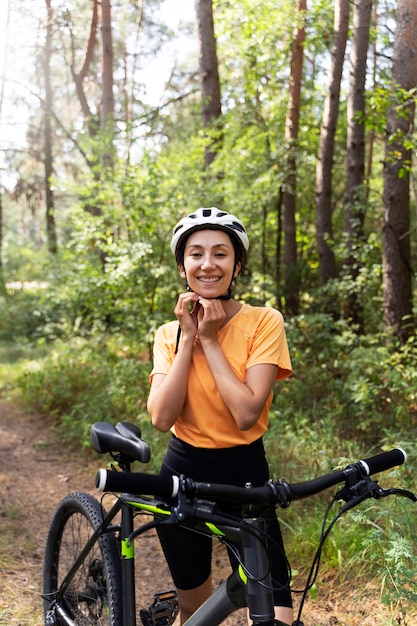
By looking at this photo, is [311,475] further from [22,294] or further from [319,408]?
[22,294]

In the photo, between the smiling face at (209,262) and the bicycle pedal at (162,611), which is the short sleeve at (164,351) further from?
the bicycle pedal at (162,611)

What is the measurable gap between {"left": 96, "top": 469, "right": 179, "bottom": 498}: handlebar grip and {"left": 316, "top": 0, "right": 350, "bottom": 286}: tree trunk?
27.9 ft

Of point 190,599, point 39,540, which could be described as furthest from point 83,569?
point 39,540

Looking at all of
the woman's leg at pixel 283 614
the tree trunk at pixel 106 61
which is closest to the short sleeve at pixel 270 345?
the woman's leg at pixel 283 614

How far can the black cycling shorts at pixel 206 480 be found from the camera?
2.29m

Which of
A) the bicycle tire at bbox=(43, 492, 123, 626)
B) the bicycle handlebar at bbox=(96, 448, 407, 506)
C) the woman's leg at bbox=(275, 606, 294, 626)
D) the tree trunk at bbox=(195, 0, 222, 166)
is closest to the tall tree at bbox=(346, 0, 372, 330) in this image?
the tree trunk at bbox=(195, 0, 222, 166)

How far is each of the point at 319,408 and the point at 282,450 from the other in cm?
150

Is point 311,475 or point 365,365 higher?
point 365,365

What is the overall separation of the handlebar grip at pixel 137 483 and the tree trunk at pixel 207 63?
29.7ft

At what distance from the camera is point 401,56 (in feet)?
→ 21.6

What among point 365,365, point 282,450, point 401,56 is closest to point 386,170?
point 401,56

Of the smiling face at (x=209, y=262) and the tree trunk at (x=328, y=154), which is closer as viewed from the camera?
the smiling face at (x=209, y=262)

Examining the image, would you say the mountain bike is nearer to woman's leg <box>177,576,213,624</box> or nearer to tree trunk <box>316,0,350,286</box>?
woman's leg <box>177,576,213,624</box>

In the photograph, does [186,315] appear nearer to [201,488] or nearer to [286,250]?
[201,488]
